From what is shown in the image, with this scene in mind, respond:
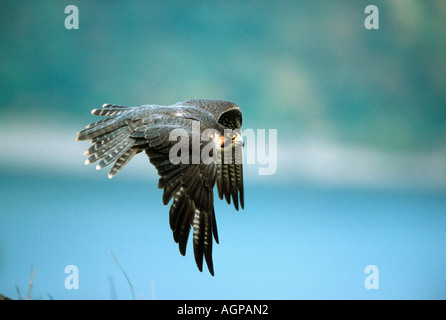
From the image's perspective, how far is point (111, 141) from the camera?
2986 millimetres

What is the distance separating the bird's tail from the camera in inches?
114

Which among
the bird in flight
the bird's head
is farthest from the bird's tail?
the bird's head

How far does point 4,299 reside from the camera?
219cm

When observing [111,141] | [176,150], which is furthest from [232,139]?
[111,141]

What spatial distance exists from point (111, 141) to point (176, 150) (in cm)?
65

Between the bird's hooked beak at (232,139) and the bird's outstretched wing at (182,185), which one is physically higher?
the bird's hooked beak at (232,139)

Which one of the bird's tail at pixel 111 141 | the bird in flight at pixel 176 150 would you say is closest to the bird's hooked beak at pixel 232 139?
the bird in flight at pixel 176 150

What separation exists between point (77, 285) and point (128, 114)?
1.22 m

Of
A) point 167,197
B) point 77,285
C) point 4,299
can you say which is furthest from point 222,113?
point 4,299

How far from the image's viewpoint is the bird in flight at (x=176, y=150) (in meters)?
2.56

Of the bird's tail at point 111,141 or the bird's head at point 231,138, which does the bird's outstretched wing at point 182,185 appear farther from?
the bird's head at point 231,138

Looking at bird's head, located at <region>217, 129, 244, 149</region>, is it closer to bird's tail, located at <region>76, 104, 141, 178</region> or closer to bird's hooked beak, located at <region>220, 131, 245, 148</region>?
bird's hooked beak, located at <region>220, 131, 245, 148</region>

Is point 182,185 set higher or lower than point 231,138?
lower

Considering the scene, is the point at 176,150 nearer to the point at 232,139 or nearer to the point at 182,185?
the point at 182,185
